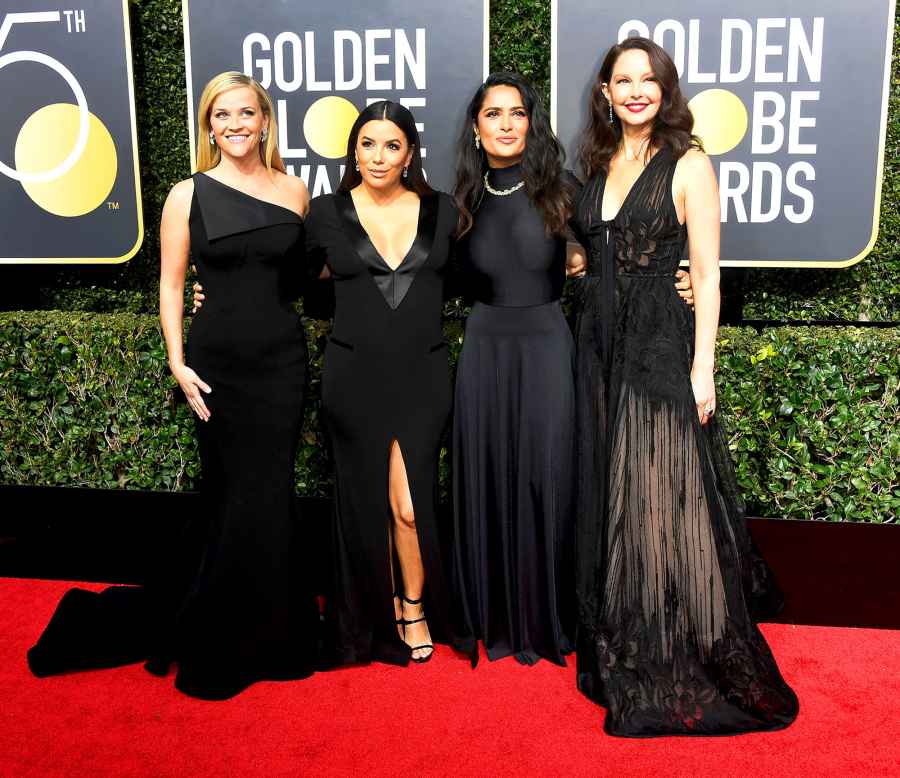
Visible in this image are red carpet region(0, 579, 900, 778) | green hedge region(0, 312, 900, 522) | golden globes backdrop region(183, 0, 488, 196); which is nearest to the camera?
red carpet region(0, 579, 900, 778)

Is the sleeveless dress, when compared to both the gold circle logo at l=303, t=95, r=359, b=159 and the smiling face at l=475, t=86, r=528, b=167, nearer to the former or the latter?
the smiling face at l=475, t=86, r=528, b=167

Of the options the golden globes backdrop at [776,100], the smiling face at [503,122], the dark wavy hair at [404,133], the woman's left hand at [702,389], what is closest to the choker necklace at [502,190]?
the smiling face at [503,122]

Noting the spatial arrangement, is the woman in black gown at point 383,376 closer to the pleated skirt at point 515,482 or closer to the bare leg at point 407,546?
the bare leg at point 407,546

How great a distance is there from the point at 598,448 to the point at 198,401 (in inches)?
58.6

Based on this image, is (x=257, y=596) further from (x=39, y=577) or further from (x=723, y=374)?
(x=723, y=374)

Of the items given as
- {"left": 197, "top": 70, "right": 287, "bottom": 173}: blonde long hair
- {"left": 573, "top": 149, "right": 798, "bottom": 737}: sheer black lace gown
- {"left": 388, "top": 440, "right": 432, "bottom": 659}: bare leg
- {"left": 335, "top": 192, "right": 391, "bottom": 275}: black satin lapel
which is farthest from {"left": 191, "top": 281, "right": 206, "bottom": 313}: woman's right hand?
{"left": 573, "top": 149, "right": 798, "bottom": 737}: sheer black lace gown

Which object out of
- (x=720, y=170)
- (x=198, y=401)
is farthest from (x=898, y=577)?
(x=198, y=401)

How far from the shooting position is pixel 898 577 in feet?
11.7

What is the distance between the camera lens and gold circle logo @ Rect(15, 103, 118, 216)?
432cm

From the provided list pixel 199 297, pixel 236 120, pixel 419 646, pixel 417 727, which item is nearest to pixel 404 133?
pixel 236 120

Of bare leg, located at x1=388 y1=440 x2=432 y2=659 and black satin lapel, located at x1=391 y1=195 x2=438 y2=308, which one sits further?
bare leg, located at x1=388 y1=440 x2=432 y2=659

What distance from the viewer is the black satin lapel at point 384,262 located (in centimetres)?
315

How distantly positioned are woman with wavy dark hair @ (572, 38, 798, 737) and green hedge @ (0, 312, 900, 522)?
23.0 inches

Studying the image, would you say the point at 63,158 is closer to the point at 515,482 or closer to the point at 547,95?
the point at 547,95
